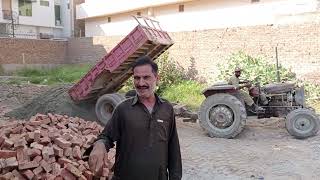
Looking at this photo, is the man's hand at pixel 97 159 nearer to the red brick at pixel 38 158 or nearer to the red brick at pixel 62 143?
the red brick at pixel 38 158

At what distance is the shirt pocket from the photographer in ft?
8.97

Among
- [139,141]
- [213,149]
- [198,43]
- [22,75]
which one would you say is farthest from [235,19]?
[139,141]

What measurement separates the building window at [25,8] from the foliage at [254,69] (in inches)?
1088

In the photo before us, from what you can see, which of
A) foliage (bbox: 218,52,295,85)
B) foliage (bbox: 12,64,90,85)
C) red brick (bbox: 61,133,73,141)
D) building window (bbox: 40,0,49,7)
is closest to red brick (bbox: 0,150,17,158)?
red brick (bbox: 61,133,73,141)

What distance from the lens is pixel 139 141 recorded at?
107 inches

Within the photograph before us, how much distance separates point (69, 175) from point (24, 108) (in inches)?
273

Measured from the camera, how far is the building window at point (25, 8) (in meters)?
37.0

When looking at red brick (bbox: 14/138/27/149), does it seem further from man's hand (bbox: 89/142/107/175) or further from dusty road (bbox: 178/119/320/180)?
man's hand (bbox: 89/142/107/175)

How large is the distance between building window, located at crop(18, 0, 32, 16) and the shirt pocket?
36.9m

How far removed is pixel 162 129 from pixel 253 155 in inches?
184

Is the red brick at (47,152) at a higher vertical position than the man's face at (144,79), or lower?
lower

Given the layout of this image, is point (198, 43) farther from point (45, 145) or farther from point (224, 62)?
point (45, 145)

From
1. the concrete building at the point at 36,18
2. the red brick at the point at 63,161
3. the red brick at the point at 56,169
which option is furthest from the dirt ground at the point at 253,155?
the concrete building at the point at 36,18

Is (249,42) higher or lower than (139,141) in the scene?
higher
